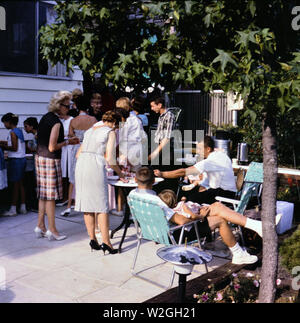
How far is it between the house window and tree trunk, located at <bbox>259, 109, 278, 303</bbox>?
6.25 m

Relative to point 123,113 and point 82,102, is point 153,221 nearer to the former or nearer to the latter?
point 123,113

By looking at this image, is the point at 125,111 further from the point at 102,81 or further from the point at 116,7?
the point at 116,7

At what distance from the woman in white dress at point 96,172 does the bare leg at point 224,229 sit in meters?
1.34

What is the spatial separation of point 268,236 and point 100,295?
68.5 inches

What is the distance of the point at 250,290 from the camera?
4348 millimetres

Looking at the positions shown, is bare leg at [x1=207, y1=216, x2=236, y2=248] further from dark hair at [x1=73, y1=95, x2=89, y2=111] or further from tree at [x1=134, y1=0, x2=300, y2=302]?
dark hair at [x1=73, y1=95, x2=89, y2=111]

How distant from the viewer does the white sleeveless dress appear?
5617mm

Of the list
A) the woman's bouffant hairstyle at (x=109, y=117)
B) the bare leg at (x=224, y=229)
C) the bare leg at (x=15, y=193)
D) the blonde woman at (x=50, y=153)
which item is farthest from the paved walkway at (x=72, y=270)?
the woman's bouffant hairstyle at (x=109, y=117)

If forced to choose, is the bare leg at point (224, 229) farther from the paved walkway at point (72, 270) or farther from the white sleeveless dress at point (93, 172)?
the white sleeveless dress at point (93, 172)

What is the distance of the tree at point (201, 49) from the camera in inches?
120

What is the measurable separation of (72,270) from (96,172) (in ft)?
3.98

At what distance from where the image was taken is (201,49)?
11.6 ft

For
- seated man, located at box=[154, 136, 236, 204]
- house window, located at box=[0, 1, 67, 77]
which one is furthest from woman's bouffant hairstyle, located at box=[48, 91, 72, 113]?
house window, located at box=[0, 1, 67, 77]

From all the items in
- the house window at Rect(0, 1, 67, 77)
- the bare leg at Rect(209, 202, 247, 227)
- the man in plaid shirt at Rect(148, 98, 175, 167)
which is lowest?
the bare leg at Rect(209, 202, 247, 227)
